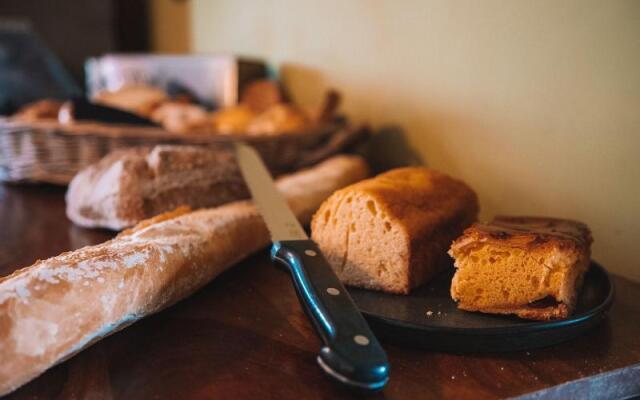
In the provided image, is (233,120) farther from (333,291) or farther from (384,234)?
(333,291)

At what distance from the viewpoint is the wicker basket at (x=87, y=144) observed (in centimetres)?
131

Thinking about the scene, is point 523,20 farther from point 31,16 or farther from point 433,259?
point 31,16

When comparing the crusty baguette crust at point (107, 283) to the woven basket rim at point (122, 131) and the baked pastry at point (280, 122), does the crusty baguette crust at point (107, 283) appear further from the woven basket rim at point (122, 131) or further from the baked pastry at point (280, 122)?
the baked pastry at point (280, 122)

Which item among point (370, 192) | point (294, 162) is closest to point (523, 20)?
point (370, 192)

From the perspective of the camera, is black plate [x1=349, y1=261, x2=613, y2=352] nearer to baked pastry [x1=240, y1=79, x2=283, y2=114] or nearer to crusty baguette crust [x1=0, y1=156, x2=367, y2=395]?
crusty baguette crust [x1=0, y1=156, x2=367, y2=395]

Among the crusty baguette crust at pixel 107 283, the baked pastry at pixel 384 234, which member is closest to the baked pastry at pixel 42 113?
the crusty baguette crust at pixel 107 283

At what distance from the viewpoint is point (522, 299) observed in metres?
0.69

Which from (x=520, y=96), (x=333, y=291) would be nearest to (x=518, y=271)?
(x=333, y=291)

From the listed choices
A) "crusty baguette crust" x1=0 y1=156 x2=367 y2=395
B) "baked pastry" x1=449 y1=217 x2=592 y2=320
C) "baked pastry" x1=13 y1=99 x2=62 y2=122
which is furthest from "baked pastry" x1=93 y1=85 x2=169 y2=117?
"baked pastry" x1=449 y1=217 x2=592 y2=320

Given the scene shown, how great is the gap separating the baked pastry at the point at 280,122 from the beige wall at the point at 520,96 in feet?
0.83

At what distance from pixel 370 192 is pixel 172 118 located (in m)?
1.11

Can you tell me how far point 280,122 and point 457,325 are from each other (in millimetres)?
1034

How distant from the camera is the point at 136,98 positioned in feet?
6.65

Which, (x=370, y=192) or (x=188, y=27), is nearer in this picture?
(x=370, y=192)
